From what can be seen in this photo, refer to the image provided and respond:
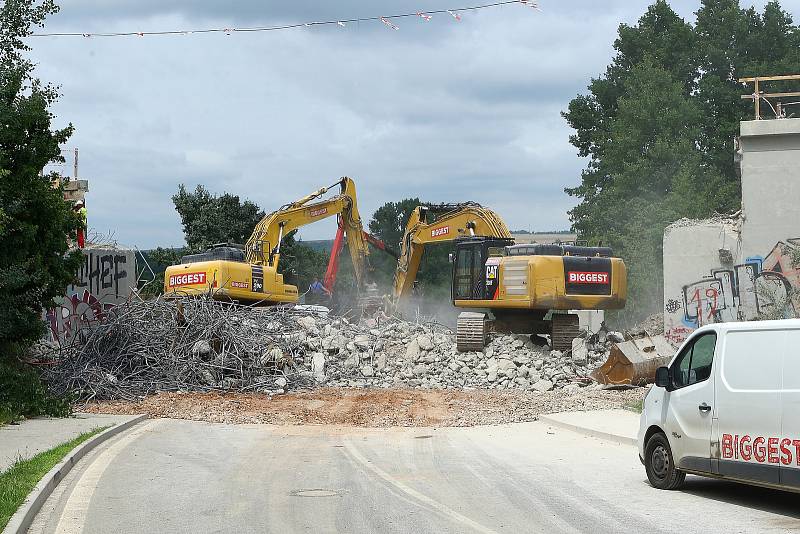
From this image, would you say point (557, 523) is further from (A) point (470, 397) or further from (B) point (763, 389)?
(A) point (470, 397)

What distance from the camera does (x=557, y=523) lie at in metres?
9.35

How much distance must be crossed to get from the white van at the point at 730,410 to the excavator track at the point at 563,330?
18.2m

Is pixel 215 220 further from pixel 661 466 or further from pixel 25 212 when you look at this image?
pixel 661 466

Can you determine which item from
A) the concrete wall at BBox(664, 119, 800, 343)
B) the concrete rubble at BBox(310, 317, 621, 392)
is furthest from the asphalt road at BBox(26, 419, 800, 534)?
the concrete wall at BBox(664, 119, 800, 343)

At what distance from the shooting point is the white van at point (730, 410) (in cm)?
967

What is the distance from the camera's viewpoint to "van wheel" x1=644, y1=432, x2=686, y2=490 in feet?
37.3

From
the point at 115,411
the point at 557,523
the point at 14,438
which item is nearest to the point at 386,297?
the point at 115,411

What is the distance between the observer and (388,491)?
442 inches

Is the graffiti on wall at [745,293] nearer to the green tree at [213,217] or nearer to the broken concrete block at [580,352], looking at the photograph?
the broken concrete block at [580,352]

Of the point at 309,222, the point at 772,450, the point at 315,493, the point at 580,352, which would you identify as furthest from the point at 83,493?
the point at 309,222

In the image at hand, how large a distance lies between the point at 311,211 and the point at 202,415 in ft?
62.2

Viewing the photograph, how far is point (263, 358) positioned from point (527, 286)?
317 inches

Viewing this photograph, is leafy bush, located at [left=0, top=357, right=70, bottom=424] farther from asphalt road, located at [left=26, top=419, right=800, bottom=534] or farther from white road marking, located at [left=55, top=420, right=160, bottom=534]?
white road marking, located at [left=55, top=420, right=160, bottom=534]

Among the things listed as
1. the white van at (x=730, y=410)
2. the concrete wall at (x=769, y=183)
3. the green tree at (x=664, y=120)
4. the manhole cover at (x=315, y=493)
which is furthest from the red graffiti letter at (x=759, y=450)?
the green tree at (x=664, y=120)
